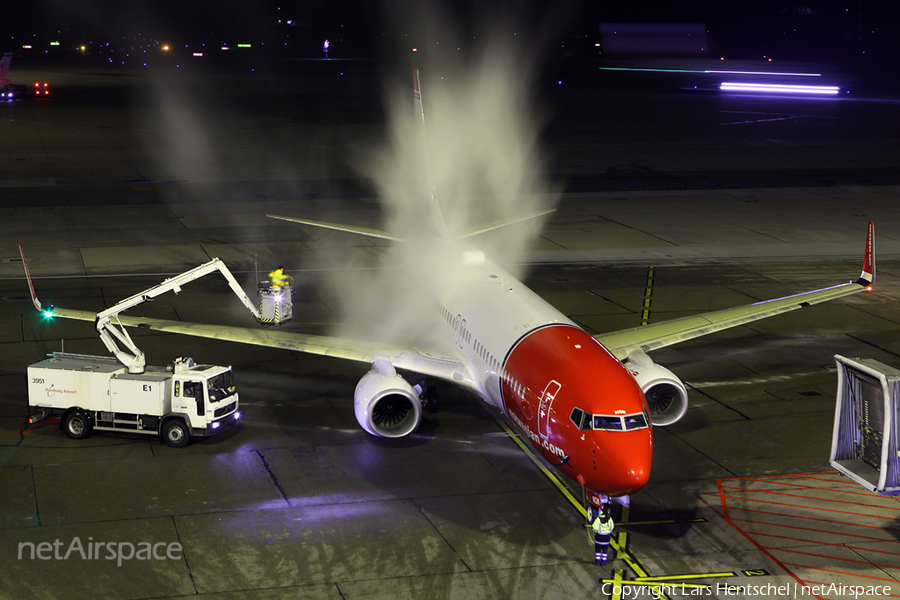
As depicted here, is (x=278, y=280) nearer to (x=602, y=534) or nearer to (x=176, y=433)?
(x=176, y=433)

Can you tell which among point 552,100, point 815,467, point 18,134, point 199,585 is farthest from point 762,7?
point 199,585

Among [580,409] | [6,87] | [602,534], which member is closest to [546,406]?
[580,409]

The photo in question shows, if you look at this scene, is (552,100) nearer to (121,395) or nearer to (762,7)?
(762,7)

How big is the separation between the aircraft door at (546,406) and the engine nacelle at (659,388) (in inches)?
189

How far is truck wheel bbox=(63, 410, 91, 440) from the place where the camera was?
85.3 feet

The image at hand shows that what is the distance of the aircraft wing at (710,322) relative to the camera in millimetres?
28734

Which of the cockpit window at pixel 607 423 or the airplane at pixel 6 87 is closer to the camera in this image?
the cockpit window at pixel 607 423

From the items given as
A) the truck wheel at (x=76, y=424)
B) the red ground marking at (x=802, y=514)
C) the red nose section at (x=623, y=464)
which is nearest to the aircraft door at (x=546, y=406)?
the red nose section at (x=623, y=464)

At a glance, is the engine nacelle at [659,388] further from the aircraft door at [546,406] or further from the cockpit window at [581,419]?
the cockpit window at [581,419]

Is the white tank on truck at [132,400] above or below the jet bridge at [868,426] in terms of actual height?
below

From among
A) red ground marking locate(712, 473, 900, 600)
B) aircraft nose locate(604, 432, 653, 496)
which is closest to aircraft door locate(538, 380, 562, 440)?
aircraft nose locate(604, 432, 653, 496)

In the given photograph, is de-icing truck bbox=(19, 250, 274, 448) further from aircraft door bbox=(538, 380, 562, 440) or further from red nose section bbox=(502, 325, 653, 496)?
aircraft door bbox=(538, 380, 562, 440)

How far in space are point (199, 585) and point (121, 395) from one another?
874cm

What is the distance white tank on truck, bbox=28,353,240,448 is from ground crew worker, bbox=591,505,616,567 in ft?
39.1
